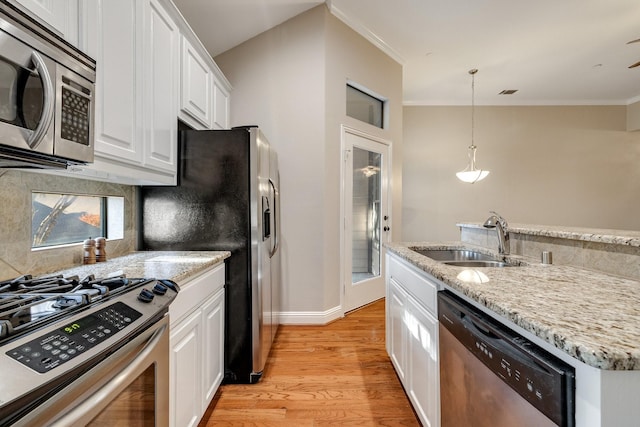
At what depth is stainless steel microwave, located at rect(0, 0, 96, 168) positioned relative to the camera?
30.6 inches

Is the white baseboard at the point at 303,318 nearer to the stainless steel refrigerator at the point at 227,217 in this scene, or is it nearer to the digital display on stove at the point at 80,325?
the stainless steel refrigerator at the point at 227,217

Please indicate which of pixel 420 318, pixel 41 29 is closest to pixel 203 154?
pixel 41 29

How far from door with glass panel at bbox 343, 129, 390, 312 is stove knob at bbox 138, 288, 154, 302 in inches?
95.5

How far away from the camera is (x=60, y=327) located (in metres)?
0.67

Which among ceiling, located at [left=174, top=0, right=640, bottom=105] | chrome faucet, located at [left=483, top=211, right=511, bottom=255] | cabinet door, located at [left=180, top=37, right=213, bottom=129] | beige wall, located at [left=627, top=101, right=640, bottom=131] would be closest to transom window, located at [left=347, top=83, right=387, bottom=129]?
ceiling, located at [left=174, top=0, right=640, bottom=105]

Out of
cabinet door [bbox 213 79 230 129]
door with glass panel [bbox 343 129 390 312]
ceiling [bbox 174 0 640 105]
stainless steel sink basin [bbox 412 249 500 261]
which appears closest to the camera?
stainless steel sink basin [bbox 412 249 500 261]

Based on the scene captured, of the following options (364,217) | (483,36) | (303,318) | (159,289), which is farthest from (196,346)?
(483,36)

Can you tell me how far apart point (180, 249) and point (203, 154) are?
2.16ft

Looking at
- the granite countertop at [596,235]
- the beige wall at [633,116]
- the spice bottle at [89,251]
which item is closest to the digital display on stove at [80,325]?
the spice bottle at [89,251]

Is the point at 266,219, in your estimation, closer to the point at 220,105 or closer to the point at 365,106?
the point at 220,105

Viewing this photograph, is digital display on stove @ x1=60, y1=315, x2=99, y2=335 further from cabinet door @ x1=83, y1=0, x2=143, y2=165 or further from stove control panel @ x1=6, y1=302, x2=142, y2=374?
cabinet door @ x1=83, y1=0, x2=143, y2=165

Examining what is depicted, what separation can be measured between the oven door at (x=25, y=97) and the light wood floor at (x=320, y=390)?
5.27 ft

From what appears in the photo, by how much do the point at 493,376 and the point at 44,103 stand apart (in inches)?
60.1

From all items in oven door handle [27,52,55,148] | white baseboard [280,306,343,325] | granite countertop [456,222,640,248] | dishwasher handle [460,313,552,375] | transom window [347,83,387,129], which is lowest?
white baseboard [280,306,343,325]
